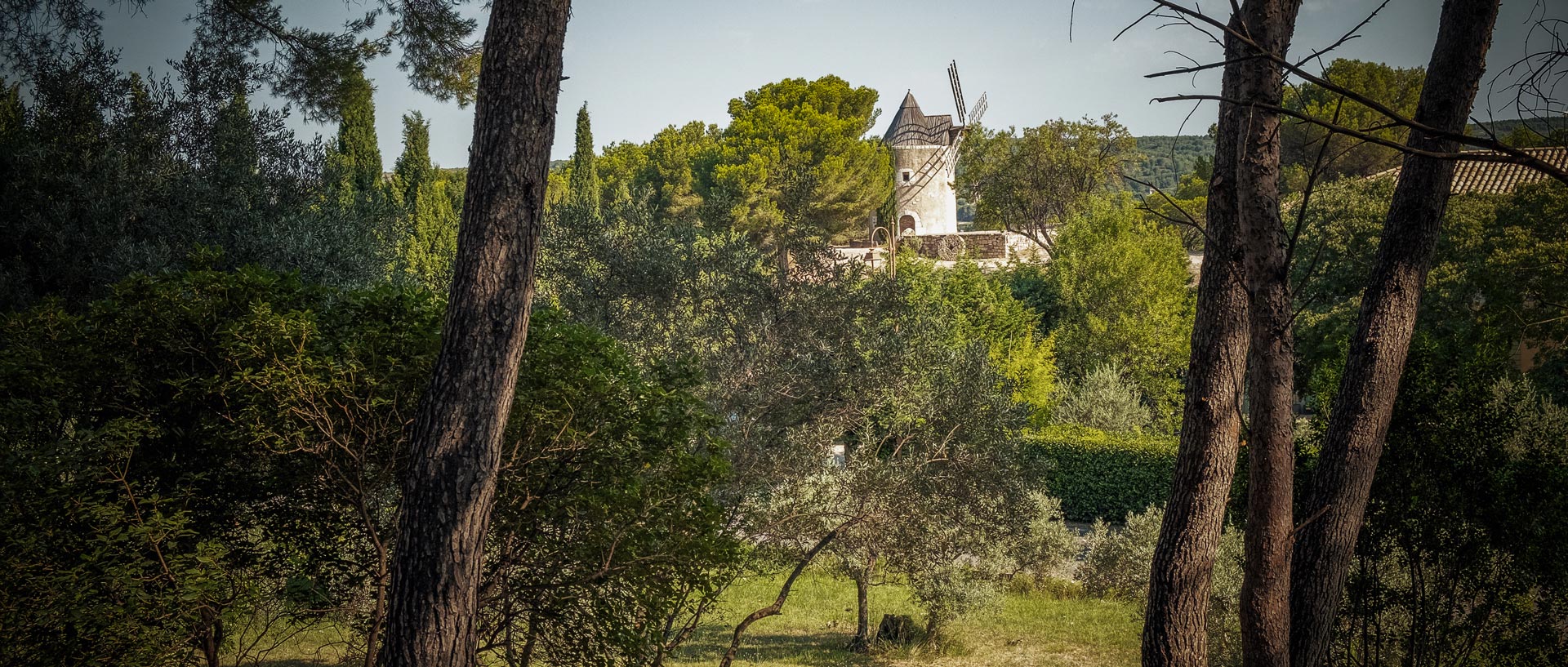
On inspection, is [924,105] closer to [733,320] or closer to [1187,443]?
[733,320]

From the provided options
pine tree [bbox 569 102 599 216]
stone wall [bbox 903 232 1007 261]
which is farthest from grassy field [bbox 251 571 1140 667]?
stone wall [bbox 903 232 1007 261]

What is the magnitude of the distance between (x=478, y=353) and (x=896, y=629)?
9925 mm

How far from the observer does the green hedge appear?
19.1m

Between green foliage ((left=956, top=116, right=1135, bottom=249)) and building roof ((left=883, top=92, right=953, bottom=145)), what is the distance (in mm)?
2533

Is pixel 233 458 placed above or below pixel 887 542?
above

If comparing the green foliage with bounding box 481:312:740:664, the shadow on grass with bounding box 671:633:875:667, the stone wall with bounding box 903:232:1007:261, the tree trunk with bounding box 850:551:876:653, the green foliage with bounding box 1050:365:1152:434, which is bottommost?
the shadow on grass with bounding box 671:633:875:667

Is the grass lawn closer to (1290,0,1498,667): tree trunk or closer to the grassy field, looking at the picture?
the grassy field

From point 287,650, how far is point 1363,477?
393 inches

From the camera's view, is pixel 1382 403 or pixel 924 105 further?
pixel 924 105

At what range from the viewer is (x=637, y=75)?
14.8 m

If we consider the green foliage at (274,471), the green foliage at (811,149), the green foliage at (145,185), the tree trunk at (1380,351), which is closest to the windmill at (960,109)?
the green foliage at (811,149)

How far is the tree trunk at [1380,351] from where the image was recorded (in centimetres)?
458

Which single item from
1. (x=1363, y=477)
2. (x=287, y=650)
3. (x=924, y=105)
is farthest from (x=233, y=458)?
(x=924, y=105)

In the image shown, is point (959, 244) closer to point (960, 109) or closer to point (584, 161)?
point (960, 109)
